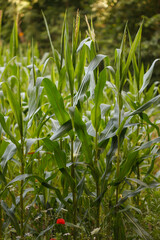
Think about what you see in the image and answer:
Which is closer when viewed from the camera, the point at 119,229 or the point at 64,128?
the point at 64,128

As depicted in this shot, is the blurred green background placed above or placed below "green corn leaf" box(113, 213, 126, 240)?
above

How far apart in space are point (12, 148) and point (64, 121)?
0.73 feet

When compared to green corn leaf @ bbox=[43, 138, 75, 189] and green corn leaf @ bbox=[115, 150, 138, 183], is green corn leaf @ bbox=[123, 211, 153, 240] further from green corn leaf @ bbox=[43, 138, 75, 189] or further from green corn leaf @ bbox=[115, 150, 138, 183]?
green corn leaf @ bbox=[43, 138, 75, 189]

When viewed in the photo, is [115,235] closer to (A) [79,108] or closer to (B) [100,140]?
(B) [100,140]

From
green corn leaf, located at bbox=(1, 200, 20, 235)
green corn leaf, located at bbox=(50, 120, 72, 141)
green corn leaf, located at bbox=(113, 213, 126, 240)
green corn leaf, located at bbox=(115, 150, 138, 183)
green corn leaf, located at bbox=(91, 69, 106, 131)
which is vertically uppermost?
green corn leaf, located at bbox=(91, 69, 106, 131)

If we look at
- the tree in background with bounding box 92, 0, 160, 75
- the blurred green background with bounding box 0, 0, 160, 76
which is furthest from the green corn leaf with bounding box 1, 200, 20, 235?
the tree in background with bounding box 92, 0, 160, 75

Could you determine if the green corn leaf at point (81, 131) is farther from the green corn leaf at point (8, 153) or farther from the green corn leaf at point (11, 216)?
the green corn leaf at point (11, 216)

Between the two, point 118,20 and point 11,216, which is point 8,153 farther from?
point 118,20

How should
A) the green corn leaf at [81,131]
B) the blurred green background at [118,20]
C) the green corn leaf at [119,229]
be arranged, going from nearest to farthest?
1. the green corn leaf at [81,131]
2. the green corn leaf at [119,229]
3. the blurred green background at [118,20]

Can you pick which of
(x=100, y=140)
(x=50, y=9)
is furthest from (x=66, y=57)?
(x=50, y=9)

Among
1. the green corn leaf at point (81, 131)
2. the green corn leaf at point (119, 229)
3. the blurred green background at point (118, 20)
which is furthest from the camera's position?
the blurred green background at point (118, 20)

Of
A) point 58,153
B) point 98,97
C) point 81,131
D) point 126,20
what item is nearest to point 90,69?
point 98,97

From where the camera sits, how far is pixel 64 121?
3.75 feet

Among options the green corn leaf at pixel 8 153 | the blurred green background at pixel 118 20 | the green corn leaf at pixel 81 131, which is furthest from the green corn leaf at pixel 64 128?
the blurred green background at pixel 118 20
